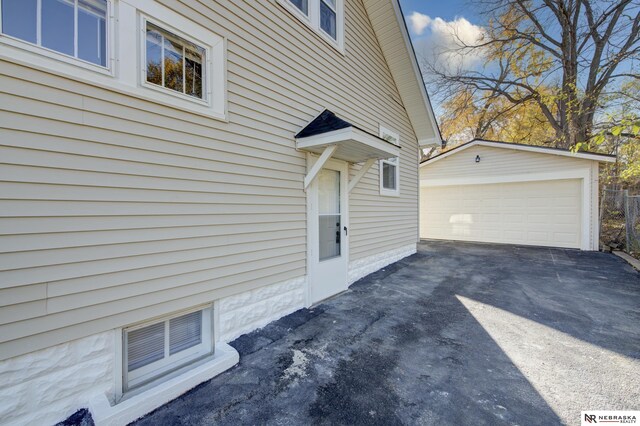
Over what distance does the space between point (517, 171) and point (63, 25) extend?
11.4 meters

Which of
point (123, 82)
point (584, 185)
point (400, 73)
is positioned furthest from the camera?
point (584, 185)

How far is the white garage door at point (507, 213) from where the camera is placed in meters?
8.49

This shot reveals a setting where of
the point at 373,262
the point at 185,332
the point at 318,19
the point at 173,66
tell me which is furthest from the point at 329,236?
the point at 318,19

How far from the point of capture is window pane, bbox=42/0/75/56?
5.92 feet

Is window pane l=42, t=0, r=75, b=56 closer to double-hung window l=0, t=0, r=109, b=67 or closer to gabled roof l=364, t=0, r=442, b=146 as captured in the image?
double-hung window l=0, t=0, r=109, b=67

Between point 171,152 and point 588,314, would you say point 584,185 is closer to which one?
point 588,314

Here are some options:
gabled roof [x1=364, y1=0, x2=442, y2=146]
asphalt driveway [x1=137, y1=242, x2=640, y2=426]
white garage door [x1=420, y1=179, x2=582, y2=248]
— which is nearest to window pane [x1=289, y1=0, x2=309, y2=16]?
gabled roof [x1=364, y1=0, x2=442, y2=146]

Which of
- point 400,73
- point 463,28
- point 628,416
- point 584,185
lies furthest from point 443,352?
point 463,28

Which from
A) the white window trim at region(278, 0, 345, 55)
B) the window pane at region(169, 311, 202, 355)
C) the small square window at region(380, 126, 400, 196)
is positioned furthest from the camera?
the small square window at region(380, 126, 400, 196)

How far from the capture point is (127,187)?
6.98 ft

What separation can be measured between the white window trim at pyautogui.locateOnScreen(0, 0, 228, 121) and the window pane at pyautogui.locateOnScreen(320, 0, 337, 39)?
2.46 m

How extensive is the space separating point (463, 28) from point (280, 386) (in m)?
16.0

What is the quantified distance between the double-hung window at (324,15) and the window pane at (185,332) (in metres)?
4.06

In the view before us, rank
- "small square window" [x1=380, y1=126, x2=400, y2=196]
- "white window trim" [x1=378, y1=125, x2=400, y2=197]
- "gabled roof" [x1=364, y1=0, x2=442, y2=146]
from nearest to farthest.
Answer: "gabled roof" [x1=364, y1=0, x2=442, y2=146] → "white window trim" [x1=378, y1=125, x2=400, y2=197] → "small square window" [x1=380, y1=126, x2=400, y2=196]
